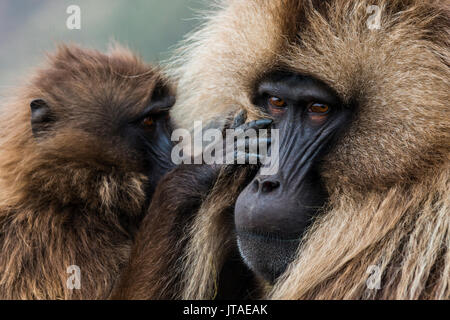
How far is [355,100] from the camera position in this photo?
2869mm

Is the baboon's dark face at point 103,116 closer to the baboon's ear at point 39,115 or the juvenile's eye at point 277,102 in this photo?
the baboon's ear at point 39,115

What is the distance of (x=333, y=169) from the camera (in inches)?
114

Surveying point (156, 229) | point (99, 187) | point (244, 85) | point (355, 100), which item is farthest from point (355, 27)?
point (99, 187)

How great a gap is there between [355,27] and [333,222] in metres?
0.92

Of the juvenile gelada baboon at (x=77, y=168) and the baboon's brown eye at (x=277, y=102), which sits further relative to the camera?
the juvenile gelada baboon at (x=77, y=168)

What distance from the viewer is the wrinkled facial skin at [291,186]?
2.85 meters

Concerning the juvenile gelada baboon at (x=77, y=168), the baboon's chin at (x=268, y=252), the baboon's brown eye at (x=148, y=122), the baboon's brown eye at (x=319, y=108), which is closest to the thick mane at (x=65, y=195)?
the juvenile gelada baboon at (x=77, y=168)

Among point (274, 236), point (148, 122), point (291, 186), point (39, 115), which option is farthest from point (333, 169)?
point (39, 115)

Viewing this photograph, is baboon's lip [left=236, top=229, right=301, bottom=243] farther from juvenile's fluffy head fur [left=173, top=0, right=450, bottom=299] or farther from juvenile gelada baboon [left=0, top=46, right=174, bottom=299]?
juvenile gelada baboon [left=0, top=46, right=174, bottom=299]

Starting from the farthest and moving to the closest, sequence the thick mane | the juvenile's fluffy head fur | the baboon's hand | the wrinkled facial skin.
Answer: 1. the thick mane
2. the baboon's hand
3. the wrinkled facial skin
4. the juvenile's fluffy head fur

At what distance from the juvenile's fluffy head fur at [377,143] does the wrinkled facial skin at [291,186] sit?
6cm

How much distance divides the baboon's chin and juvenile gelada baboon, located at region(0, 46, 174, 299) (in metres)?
0.99

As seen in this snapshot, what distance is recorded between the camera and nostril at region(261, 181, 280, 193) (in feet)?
9.44

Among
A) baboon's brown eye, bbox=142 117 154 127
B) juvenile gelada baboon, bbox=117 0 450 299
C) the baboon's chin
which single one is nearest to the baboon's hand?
juvenile gelada baboon, bbox=117 0 450 299
